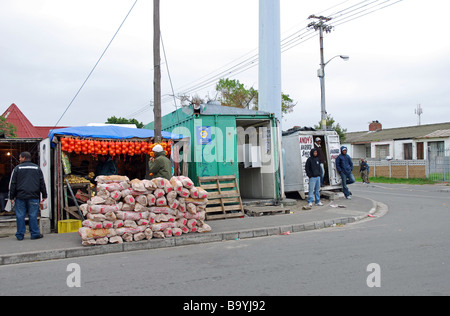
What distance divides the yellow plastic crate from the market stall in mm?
406

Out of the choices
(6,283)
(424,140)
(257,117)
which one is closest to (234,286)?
(6,283)

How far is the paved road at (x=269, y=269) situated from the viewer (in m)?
4.87

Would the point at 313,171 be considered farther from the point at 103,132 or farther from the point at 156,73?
the point at 103,132

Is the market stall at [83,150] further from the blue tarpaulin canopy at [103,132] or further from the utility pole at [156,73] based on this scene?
the utility pole at [156,73]

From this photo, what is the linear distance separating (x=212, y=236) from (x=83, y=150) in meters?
4.29

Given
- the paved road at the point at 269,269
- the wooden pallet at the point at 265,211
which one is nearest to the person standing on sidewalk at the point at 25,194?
the paved road at the point at 269,269

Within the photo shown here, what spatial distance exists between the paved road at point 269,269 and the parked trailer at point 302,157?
6.22 m

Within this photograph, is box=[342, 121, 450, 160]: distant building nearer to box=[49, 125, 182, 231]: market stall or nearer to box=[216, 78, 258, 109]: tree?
box=[216, 78, 258, 109]: tree

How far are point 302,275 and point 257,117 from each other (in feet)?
26.6

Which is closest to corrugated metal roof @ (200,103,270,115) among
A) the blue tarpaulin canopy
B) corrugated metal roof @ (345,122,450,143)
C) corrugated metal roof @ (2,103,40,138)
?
the blue tarpaulin canopy

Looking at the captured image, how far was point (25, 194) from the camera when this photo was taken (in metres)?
8.27

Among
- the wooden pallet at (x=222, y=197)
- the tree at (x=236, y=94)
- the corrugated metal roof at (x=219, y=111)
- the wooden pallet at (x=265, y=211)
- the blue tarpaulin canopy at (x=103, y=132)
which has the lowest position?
the wooden pallet at (x=265, y=211)

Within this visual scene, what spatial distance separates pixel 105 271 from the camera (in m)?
6.02
